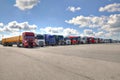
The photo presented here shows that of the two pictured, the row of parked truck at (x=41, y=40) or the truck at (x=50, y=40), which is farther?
the truck at (x=50, y=40)

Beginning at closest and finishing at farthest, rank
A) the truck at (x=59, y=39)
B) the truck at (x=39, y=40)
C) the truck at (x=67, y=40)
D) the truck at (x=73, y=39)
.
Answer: the truck at (x=39, y=40)
the truck at (x=59, y=39)
the truck at (x=67, y=40)
the truck at (x=73, y=39)

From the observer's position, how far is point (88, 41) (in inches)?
3238

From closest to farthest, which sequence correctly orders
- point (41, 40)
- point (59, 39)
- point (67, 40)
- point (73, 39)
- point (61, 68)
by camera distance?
point (61, 68)
point (41, 40)
point (59, 39)
point (67, 40)
point (73, 39)

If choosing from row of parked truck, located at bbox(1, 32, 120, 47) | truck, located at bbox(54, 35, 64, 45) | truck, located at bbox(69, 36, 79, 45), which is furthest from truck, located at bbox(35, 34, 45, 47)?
truck, located at bbox(69, 36, 79, 45)

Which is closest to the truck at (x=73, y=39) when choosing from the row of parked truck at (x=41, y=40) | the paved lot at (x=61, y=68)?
the row of parked truck at (x=41, y=40)

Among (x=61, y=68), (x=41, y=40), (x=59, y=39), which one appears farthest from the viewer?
(x=59, y=39)

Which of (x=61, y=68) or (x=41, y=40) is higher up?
(x=41, y=40)

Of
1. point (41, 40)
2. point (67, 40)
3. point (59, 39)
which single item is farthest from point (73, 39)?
point (41, 40)

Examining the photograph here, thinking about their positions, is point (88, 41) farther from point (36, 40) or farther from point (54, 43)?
point (36, 40)

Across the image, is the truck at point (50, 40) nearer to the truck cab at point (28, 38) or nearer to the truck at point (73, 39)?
the truck cab at point (28, 38)

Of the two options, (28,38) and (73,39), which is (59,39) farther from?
(28,38)

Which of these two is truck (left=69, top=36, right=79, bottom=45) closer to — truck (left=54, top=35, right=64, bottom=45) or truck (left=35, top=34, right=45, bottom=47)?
truck (left=54, top=35, right=64, bottom=45)

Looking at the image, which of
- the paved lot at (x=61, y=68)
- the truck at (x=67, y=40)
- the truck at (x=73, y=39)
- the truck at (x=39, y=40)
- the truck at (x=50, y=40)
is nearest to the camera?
the paved lot at (x=61, y=68)

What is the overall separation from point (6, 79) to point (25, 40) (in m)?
36.0
